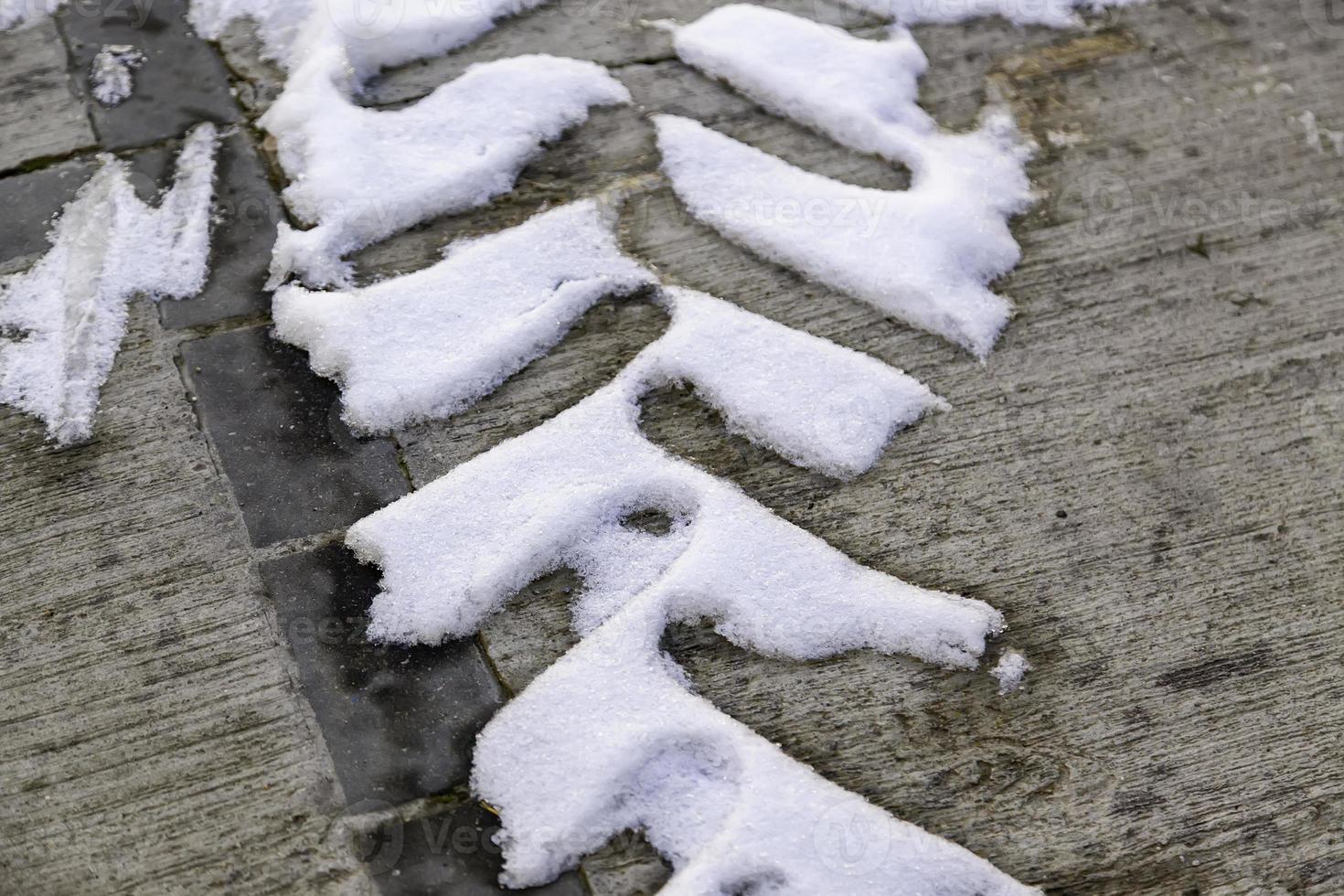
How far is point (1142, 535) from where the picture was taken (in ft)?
6.15

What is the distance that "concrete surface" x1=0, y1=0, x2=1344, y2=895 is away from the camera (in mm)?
1557

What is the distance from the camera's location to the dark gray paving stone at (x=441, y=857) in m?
1.49

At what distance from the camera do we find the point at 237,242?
7.18ft

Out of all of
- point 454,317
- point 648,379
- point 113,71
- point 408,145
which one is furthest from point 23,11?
point 648,379

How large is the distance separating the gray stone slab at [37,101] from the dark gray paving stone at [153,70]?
32mm

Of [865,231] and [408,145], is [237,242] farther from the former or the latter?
[865,231]

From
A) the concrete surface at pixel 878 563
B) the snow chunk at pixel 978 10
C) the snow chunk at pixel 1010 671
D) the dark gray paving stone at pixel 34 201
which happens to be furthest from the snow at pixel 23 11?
the snow chunk at pixel 1010 671

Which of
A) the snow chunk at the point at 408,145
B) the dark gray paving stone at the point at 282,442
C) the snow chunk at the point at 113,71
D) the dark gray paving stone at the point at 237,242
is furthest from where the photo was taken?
the snow chunk at the point at 113,71

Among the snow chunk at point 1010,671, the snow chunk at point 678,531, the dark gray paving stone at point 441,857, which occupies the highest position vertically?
the snow chunk at point 678,531

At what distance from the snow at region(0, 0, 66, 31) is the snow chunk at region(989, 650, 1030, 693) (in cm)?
257

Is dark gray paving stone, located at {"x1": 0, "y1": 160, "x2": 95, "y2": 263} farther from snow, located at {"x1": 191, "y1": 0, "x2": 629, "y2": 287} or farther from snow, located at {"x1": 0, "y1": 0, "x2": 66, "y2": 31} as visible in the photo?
snow, located at {"x1": 0, "y1": 0, "x2": 66, "y2": 31}

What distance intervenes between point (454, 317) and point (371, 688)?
2.40ft

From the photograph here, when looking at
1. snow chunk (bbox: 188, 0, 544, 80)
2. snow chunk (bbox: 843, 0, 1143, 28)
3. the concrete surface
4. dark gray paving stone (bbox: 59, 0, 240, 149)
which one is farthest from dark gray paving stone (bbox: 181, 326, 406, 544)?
snow chunk (bbox: 843, 0, 1143, 28)

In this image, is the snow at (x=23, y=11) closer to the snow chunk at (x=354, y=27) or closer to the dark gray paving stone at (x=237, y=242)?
the snow chunk at (x=354, y=27)
